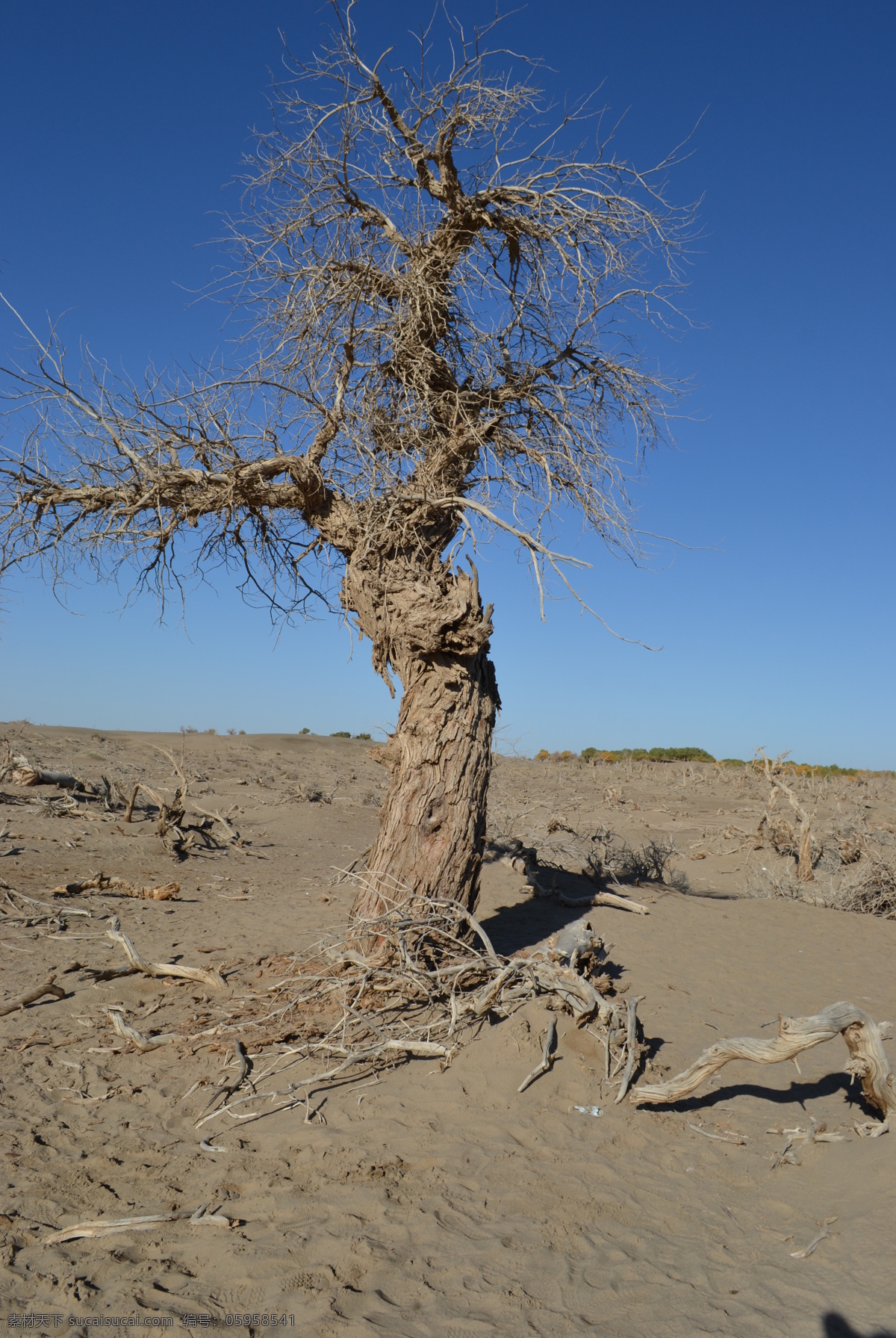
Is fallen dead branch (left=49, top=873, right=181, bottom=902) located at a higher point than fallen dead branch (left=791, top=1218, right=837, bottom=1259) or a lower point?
Answer: lower

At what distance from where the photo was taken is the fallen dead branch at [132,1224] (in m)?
3.39

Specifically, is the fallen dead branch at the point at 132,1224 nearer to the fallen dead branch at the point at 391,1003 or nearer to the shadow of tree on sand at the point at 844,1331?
the fallen dead branch at the point at 391,1003

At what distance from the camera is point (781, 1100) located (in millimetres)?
5164

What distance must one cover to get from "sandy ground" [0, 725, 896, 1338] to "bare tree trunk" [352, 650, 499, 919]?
4.49ft

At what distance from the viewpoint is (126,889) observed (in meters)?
9.35

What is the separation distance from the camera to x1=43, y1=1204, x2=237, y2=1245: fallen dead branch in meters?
3.39

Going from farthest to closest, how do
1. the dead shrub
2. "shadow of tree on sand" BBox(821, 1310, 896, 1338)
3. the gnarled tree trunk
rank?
the dead shrub → the gnarled tree trunk → "shadow of tree on sand" BBox(821, 1310, 896, 1338)

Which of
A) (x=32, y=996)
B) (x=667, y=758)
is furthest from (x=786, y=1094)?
(x=667, y=758)

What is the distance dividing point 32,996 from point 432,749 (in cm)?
337

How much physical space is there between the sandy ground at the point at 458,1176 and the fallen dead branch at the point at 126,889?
91 cm

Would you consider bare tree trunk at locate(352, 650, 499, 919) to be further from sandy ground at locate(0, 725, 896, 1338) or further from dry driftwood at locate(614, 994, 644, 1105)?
dry driftwood at locate(614, 994, 644, 1105)

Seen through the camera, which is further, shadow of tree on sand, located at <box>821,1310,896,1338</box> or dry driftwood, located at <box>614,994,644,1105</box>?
dry driftwood, located at <box>614,994,644,1105</box>

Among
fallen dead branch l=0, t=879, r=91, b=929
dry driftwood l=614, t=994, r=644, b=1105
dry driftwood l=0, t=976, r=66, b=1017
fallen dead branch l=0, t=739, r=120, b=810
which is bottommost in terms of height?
dry driftwood l=0, t=976, r=66, b=1017

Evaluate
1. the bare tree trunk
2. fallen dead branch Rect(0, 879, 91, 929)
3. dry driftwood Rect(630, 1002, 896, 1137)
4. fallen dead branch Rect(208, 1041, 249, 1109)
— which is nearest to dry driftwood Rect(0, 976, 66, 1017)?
fallen dead branch Rect(0, 879, 91, 929)
